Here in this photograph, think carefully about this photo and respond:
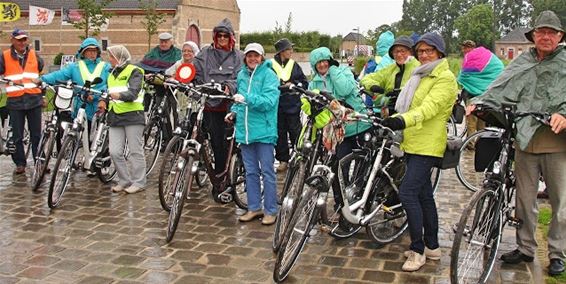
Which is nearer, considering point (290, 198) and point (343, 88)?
point (290, 198)

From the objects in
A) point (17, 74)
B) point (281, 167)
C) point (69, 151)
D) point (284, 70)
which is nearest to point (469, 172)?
point (281, 167)

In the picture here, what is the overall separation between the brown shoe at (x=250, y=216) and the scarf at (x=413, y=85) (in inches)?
→ 81.5

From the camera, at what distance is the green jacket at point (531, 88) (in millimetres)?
4504

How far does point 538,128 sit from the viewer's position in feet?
15.1

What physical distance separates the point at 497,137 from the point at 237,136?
2464mm

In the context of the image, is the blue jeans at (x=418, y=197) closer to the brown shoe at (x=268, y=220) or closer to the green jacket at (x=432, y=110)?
the green jacket at (x=432, y=110)

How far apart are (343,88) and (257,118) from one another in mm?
909

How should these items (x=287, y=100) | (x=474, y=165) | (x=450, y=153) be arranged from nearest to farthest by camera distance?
(x=450, y=153) → (x=474, y=165) → (x=287, y=100)

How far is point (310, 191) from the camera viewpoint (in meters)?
4.48

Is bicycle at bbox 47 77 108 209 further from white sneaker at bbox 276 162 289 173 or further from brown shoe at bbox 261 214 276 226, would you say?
white sneaker at bbox 276 162 289 173

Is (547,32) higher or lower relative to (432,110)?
higher

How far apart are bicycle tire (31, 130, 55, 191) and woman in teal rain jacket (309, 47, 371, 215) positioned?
3427 millimetres

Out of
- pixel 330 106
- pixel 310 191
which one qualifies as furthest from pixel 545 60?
pixel 310 191

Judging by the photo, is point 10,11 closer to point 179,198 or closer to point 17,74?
point 17,74
